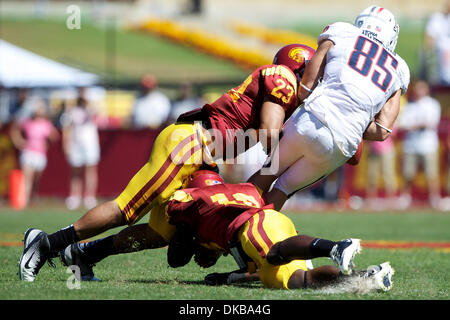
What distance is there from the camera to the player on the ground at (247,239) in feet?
14.8

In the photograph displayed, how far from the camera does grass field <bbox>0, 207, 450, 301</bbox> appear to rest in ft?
14.3

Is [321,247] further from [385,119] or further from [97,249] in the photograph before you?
[97,249]

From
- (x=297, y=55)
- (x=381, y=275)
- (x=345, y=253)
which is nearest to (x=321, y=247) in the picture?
(x=345, y=253)

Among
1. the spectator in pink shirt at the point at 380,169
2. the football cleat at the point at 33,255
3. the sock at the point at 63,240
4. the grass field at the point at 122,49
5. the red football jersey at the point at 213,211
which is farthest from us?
the grass field at the point at 122,49

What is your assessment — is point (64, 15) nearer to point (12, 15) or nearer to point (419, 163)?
point (12, 15)

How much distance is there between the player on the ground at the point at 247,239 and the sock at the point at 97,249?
63 centimetres

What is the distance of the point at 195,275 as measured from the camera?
5.68 metres

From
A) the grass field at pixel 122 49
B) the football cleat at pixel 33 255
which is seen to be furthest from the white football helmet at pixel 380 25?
the grass field at pixel 122 49

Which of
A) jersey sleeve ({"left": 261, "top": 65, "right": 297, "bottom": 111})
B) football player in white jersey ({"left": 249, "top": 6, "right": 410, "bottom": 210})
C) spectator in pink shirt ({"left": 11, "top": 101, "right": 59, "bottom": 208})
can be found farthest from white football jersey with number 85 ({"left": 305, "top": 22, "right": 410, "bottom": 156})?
spectator in pink shirt ({"left": 11, "top": 101, "right": 59, "bottom": 208})

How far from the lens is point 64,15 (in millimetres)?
32188

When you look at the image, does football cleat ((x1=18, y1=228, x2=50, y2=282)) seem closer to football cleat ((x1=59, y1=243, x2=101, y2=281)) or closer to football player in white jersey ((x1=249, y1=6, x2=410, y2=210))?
football cleat ((x1=59, y1=243, x2=101, y2=281))

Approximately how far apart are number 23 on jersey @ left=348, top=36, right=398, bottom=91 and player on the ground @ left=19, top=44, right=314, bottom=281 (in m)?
0.47

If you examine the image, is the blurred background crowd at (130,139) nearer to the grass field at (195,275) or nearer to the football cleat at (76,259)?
the grass field at (195,275)
